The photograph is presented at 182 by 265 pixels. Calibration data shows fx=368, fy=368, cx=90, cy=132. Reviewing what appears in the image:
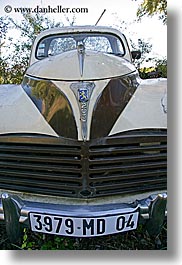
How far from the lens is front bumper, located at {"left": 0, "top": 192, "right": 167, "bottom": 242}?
131 cm

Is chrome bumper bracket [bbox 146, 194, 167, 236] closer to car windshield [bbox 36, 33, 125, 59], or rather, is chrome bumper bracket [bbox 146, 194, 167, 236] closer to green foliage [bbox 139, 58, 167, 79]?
green foliage [bbox 139, 58, 167, 79]

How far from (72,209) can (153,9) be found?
2.96ft

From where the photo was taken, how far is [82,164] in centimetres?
129

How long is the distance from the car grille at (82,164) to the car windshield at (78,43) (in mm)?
484

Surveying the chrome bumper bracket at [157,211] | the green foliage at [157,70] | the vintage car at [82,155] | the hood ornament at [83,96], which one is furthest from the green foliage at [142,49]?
the chrome bumper bracket at [157,211]

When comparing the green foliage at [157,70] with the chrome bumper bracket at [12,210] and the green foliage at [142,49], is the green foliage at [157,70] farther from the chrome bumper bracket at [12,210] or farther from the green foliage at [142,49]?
the chrome bumper bracket at [12,210]

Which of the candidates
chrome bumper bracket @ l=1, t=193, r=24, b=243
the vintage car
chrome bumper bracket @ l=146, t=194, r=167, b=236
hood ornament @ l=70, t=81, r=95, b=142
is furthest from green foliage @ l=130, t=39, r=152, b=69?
chrome bumper bracket @ l=1, t=193, r=24, b=243

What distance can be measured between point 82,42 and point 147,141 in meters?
0.57

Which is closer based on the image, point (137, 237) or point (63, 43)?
point (137, 237)

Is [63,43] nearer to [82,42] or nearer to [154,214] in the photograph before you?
[82,42]

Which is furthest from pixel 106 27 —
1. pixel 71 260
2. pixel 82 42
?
pixel 71 260

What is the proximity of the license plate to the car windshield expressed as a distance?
711mm

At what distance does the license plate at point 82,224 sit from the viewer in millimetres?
1300

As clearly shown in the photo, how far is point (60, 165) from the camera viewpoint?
4.32 feet
